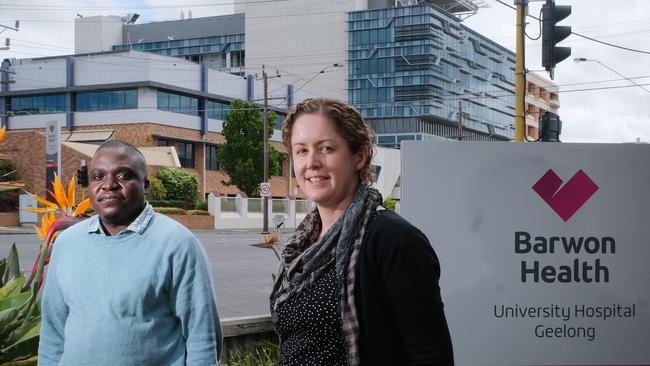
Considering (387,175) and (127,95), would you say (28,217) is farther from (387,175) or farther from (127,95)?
(387,175)

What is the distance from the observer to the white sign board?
4.22 meters

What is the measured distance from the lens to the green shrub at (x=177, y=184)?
1815 inches

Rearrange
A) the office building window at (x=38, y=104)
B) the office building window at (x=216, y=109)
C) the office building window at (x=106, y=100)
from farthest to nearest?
1. the office building window at (x=216, y=109)
2. the office building window at (x=38, y=104)
3. the office building window at (x=106, y=100)

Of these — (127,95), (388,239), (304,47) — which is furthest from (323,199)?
(304,47)

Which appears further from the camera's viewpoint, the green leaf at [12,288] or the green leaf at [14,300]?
the green leaf at [12,288]

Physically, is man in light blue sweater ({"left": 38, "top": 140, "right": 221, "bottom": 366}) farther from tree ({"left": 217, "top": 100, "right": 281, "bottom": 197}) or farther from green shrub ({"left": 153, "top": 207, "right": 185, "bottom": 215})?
tree ({"left": 217, "top": 100, "right": 281, "bottom": 197})

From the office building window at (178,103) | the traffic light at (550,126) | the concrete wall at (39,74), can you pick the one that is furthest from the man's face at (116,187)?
the concrete wall at (39,74)

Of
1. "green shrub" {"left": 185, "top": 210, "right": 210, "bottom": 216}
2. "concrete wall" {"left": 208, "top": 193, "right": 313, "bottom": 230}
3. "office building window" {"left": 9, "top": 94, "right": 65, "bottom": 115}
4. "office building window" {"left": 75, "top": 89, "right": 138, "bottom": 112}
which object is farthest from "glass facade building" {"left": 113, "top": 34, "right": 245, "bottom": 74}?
"green shrub" {"left": 185, "top": 210, "right": 210, "bottom": 216}

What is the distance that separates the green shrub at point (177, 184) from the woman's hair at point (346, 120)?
44438 millimetres

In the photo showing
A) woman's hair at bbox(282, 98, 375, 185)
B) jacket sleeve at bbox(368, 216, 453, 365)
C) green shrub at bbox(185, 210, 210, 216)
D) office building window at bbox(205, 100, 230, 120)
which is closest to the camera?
jacket sleeve at bbox(368, 216, 453, 365)

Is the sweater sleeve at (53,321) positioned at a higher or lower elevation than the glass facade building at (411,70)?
lower

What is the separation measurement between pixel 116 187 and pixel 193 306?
0.46 metres

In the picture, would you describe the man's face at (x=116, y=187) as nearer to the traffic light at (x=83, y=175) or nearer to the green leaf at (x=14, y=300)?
the green leaf at (x=14, y=300)

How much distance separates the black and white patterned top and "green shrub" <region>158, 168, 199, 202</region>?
44.5m
